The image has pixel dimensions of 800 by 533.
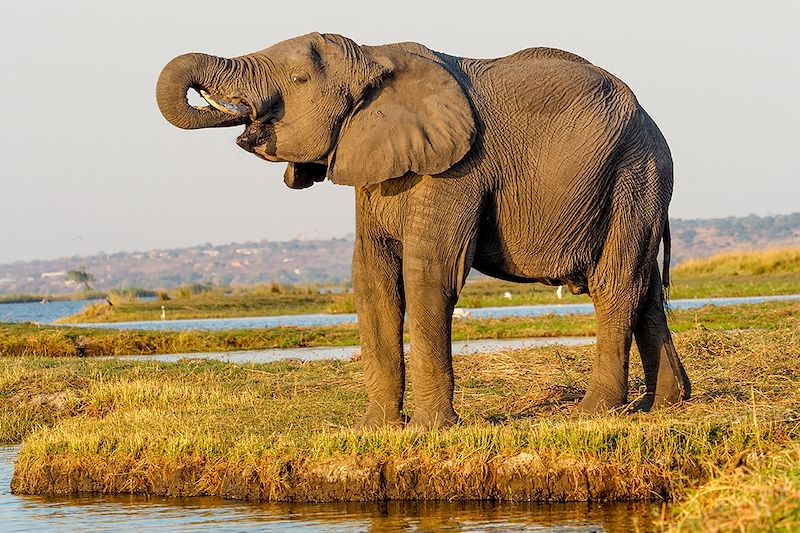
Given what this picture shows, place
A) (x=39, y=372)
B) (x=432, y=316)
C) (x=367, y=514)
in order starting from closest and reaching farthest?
(x=367, y=514)
(x=432, y=316)
(x=39, y=372)

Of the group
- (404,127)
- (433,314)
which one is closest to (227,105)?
(404,127)

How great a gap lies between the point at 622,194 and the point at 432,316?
7.23 feet

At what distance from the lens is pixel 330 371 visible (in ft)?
60.6

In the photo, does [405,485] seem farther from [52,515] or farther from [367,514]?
[52,515]

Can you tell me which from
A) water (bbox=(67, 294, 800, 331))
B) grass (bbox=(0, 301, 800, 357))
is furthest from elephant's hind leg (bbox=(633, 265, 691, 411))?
water (bbox=(67, 294, 800, 331))

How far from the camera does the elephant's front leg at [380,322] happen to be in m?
12.4

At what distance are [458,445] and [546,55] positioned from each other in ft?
12.7

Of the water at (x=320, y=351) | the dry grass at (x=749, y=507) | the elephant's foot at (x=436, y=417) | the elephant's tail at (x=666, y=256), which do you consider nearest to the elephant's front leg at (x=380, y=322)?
the elephant's foot at (x=436, y=417)

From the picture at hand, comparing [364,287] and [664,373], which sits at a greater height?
[364,287]

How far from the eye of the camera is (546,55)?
42.7 feet

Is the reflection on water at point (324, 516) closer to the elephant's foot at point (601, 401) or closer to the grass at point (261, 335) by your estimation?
the elephant's foot at point (601, 401)

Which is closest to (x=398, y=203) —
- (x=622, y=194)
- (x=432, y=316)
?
(x=432, y=316)

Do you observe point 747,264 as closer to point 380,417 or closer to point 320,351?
point 320,351

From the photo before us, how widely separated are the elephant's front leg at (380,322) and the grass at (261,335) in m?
14.4
